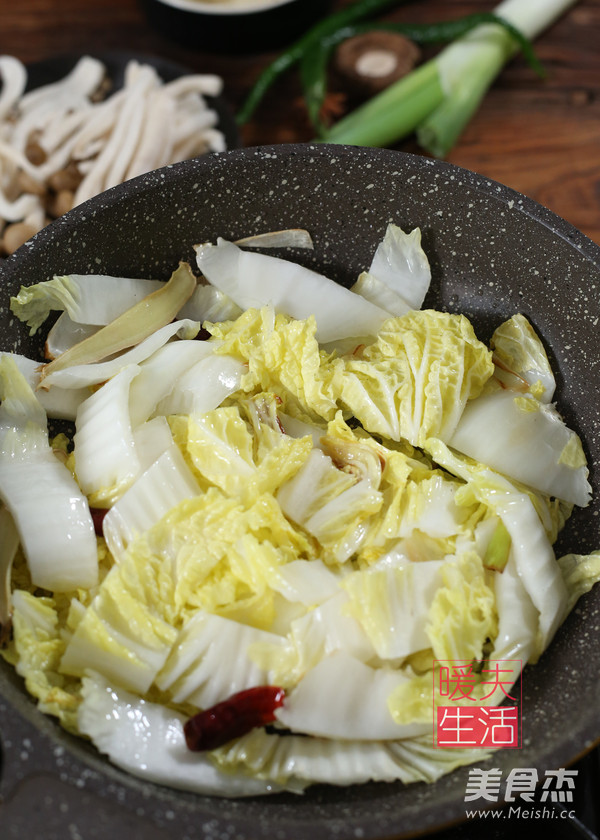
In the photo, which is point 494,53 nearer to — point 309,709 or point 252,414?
point 252,414

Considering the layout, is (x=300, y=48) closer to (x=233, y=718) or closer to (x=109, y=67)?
(x=109, y=67)

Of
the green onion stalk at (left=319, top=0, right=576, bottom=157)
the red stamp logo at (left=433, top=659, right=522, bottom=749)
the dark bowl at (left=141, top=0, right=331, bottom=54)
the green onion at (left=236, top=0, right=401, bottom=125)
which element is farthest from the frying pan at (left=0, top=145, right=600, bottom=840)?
the dark bowl at (left=141, top=0, right=331, bottom=54)

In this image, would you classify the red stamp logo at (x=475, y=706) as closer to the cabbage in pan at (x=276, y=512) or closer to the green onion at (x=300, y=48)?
the cabbage in pan at (x=276, y=512)

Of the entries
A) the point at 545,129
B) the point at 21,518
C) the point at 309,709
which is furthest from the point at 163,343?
the point at 545,129

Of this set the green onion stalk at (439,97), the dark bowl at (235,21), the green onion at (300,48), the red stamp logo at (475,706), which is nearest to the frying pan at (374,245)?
the red stamp logo at (475,706)

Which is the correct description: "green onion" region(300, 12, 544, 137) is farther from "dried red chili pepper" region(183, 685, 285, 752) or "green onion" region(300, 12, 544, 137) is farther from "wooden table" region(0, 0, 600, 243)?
"dried red chili pepper" region(183, 685, 285, 752)
